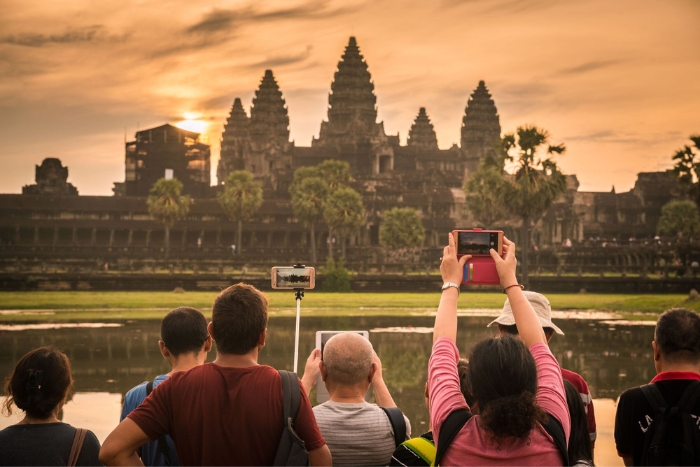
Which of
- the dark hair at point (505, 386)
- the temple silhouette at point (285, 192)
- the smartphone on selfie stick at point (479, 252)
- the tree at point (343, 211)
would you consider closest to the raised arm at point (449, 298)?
the smartphone on selfie stick at point (479, 252)

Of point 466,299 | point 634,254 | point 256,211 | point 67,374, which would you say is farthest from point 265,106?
point 67,374

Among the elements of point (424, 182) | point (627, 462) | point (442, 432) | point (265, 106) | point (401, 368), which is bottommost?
point (401, 368)

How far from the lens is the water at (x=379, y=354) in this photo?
12.0 m

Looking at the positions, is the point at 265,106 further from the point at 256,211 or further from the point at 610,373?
the point at 610,373

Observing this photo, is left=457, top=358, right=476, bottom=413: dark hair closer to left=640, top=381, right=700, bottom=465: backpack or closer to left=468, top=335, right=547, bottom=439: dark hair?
Result: left=468, top=335, right=547, bottom=439: dark hair

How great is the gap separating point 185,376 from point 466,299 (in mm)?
31650

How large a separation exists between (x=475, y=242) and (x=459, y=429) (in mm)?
986

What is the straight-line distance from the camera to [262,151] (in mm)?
91500

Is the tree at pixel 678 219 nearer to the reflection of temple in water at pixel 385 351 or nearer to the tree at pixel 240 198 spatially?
the tree at pixel 240 198

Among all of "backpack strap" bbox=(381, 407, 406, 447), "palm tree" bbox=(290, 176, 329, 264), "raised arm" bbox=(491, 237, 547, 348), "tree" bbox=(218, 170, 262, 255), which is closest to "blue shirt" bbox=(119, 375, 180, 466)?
"backpack strap" bbox=(381, 407, 406, 447)

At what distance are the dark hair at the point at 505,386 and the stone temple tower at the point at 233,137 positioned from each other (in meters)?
104

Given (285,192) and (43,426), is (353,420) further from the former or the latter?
(285,192)

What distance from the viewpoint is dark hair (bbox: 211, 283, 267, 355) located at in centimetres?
390

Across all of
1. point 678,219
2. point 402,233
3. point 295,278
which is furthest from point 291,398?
point 678,219
